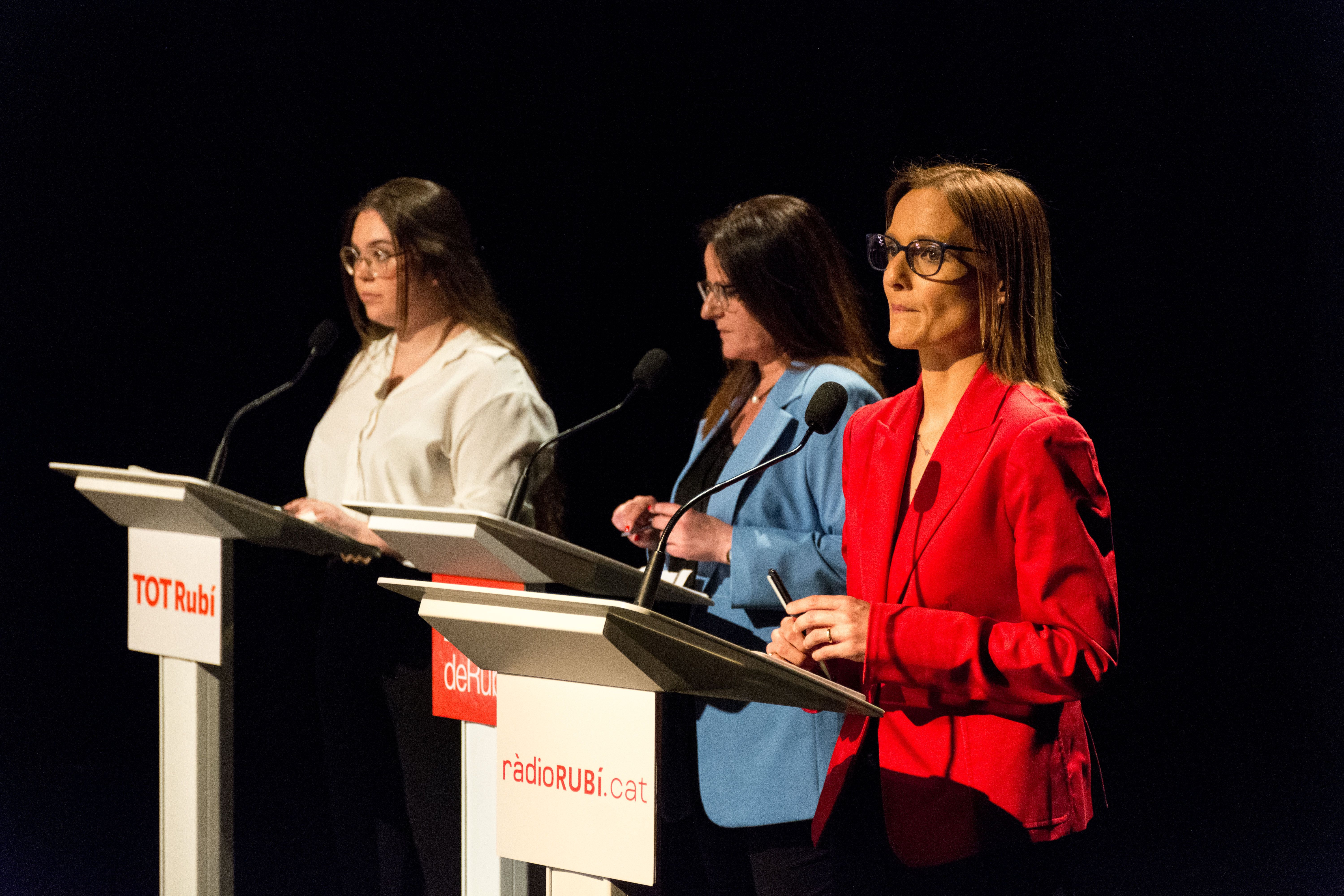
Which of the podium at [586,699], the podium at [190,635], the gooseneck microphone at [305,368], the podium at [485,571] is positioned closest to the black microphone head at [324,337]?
the gooseneck microphone at [305,368]

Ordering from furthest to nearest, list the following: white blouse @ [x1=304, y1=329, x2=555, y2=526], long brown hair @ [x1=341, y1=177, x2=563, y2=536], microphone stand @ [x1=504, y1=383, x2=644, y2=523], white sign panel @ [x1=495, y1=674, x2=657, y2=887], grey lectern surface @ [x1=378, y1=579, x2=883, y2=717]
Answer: long brown hair @ [x1=341, y1=177, x2=563, y2=536], white blouse @ [x1=304, y1=329, x2=555, y2=526], microphone stand @ [x1=504, y1=383, x2=644, y2=523], white sign panel @ [x1=495, y1=674, x2=657, y2=887], grey lectern surface @ [x1=378, y1=579, x2=883, y2=717]

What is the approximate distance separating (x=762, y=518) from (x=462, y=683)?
2.10 ft

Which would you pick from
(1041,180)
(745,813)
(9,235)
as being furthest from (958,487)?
(9,235)

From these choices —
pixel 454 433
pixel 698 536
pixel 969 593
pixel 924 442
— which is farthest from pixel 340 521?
pixel 969 593

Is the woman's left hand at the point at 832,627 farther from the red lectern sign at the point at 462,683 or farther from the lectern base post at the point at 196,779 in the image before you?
Result: the lectern base post at the point at 196,779

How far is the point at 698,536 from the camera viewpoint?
2.21 meters

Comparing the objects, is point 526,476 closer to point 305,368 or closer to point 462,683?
point 462,683

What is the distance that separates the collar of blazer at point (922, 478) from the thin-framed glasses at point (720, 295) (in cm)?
69

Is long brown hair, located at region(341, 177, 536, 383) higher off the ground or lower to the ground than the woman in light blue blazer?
higher

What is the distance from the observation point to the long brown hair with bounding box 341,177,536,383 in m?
2.90

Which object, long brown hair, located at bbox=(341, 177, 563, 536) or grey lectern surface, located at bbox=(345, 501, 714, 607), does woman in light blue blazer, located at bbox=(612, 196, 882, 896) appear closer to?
grey lectern surface, located at bbox=(345, 501, 714, 607)

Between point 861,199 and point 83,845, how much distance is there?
312 centimetres

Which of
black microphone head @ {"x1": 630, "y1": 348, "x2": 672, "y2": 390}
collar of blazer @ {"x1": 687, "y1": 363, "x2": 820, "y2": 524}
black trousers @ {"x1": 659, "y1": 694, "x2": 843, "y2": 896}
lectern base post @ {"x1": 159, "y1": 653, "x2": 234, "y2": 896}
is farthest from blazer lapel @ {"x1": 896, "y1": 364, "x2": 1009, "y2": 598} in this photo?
lectern base post @ {"x1": 159, "y1": 653, "x2": 234, "y2": 896}

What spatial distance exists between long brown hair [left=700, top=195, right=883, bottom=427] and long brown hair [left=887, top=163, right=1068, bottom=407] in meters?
0.67
